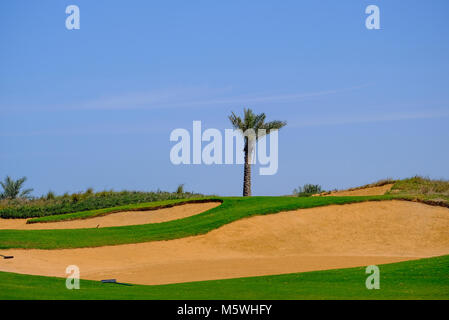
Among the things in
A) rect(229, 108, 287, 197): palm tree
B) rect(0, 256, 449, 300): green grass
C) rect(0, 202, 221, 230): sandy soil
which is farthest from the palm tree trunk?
rect(0, 256, 449, 300): green grass

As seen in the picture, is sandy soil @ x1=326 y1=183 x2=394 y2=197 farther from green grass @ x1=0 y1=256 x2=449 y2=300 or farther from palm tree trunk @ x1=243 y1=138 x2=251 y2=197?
green grass @ x1=0 y1=256 x2=449 y2=300

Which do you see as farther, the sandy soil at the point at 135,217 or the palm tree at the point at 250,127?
the palm tree at the point at 250,127

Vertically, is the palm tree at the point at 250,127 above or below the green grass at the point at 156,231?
above

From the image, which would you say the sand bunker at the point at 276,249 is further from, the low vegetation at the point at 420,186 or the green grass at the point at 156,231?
the low vegetation at the point at 420,186

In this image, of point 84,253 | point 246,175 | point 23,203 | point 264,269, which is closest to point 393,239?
point 264,269

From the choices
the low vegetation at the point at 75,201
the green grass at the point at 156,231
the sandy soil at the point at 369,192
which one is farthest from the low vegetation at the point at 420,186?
the low vegetation at the point at 75,201

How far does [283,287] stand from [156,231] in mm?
14459

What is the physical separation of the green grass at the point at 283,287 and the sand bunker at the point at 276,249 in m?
2.40

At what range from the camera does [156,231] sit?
28.9 meters

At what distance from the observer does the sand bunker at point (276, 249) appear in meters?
21.0

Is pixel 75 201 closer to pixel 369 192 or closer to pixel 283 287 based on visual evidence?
pixel 369 192

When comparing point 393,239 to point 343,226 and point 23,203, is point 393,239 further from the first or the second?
point 23,203

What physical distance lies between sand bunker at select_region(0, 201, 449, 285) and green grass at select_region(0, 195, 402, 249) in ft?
2.14

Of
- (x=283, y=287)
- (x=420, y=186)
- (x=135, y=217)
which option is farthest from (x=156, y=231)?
(x=420, y=186)
